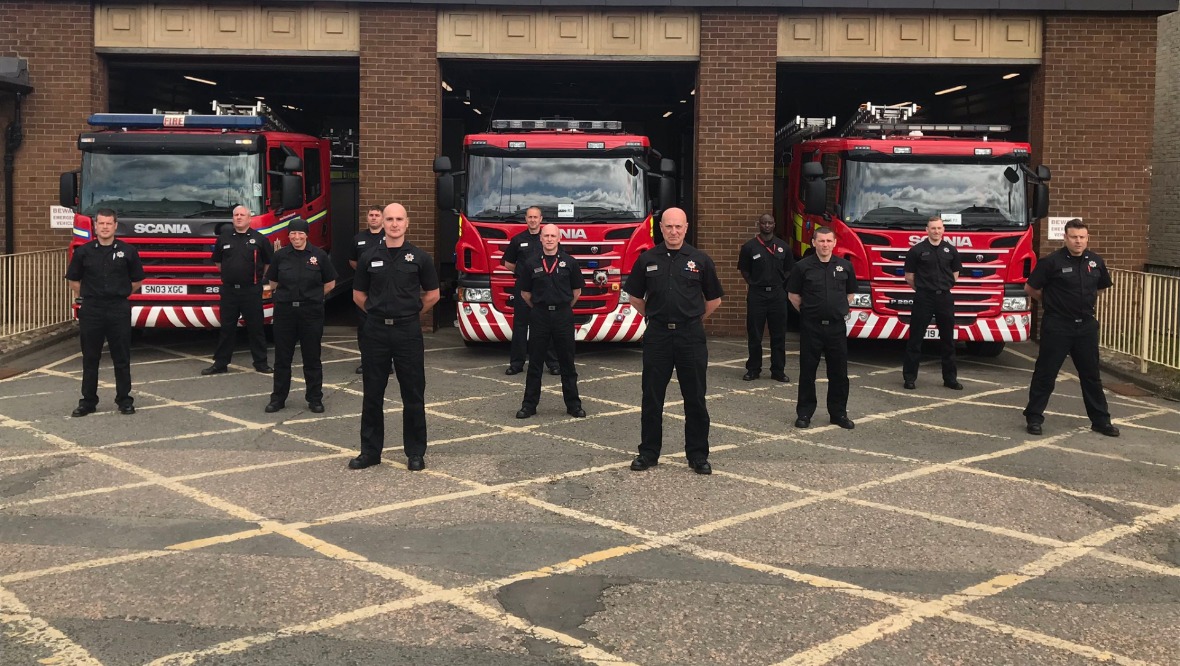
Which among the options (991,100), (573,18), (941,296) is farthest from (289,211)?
(991,100)

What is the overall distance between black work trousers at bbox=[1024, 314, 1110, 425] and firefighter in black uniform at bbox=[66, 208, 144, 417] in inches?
326

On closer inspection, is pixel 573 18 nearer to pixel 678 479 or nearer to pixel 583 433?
pixel 583 433

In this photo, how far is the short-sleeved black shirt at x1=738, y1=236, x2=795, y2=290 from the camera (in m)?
12.0

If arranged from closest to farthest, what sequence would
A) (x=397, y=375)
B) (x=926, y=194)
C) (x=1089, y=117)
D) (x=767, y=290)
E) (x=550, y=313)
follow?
1. (x=397, y=375)
2. (x=550, y=313)
3. (x=767, y=290)
4. (x=926, y=194)
5. (x=1089, y=117)

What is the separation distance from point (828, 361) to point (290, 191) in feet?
23.7

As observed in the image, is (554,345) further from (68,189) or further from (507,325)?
(68,189)

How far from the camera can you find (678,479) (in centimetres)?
779

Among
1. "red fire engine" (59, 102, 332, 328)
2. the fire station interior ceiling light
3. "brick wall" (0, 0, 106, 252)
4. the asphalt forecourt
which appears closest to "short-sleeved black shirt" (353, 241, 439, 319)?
the asphalt forecourt

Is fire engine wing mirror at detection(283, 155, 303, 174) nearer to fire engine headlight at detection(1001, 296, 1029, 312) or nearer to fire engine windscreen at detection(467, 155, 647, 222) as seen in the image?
fire engine windscreen at detection(467, 155, 647, 222)

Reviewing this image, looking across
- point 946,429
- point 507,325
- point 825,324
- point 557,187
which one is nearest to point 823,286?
point 825,324

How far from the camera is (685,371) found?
7.93m

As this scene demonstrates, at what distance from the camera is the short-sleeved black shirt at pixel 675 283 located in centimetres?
790

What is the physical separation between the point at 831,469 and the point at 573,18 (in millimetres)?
10186

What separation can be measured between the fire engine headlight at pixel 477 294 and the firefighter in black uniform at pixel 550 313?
287cm
